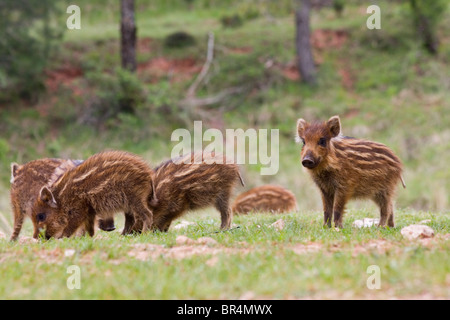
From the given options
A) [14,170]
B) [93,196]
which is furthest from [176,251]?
[14,170]

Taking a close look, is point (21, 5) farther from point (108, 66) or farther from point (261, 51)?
point (261, 51)

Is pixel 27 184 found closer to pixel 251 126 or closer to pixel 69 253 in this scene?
pixel 69 253

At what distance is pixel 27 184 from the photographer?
1007 cm

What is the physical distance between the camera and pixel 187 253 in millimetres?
7098

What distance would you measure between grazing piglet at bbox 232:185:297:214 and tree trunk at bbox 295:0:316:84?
14.9 metres

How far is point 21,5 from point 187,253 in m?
20.3

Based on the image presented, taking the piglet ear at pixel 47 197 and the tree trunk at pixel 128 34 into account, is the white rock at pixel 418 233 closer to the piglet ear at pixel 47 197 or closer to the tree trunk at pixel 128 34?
the piglet ear at pixel 47 197

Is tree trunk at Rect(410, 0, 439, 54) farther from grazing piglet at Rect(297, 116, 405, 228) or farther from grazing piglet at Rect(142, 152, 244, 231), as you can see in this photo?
grazing piglet at Rect(142, 152, 244, 231)

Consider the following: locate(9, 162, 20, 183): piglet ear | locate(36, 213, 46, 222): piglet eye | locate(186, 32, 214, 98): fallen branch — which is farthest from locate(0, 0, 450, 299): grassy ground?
locate(9, 162, 20, 183): piglet ear

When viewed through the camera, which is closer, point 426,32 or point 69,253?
point 69,253

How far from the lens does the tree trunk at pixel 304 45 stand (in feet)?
89.9

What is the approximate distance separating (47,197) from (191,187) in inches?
88.2

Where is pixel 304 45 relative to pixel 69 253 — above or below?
above

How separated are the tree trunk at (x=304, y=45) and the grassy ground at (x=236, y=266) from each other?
67.0ft
